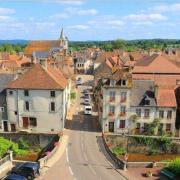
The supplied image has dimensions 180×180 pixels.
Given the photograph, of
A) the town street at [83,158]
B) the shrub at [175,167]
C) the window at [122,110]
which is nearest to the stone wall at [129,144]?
the town street at [83,158]

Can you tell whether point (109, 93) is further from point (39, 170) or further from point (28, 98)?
point (39, 170)

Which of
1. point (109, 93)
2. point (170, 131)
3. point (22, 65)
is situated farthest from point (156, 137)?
point (22, 65)

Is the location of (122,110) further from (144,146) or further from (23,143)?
(23,143)

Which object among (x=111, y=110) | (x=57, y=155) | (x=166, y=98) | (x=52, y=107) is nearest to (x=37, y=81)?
(x=52, y=107)

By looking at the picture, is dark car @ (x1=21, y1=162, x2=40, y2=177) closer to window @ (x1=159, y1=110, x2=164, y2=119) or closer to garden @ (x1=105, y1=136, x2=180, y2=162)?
garden @ (x1=105, y1=136, x2=180, y2=162)

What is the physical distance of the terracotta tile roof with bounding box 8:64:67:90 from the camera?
48562 mm

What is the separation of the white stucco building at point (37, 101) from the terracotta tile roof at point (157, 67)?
87.4ft

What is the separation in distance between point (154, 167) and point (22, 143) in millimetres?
21180

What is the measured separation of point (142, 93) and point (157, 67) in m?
25.5

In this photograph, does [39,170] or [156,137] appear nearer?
[39,170]

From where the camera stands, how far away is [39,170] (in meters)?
35.9

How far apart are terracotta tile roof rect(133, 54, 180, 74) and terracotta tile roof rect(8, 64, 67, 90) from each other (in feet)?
87.0

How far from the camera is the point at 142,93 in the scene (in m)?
49.8

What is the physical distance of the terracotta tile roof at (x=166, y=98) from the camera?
48719mm
